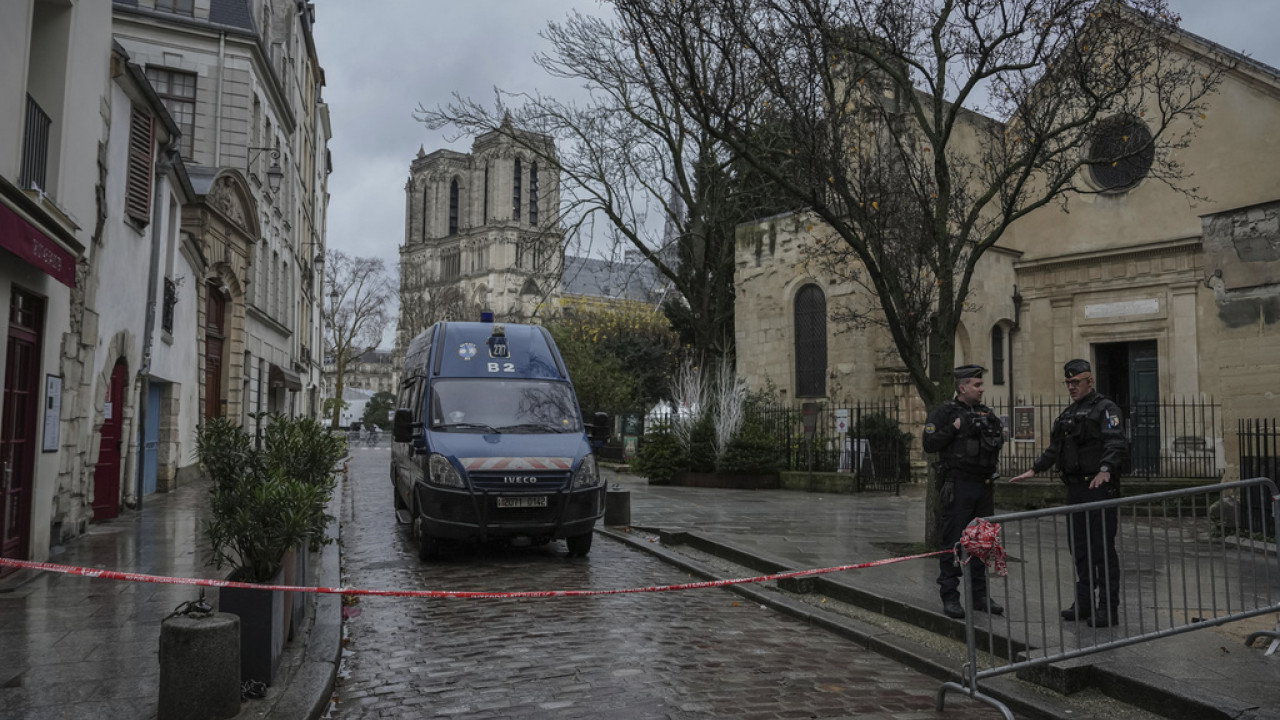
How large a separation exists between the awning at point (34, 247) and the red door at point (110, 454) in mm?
4236

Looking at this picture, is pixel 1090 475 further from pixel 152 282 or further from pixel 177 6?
pixel 177 6

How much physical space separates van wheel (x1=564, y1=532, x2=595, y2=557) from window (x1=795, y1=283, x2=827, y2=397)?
15.8 m

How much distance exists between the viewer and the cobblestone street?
4.95 metres

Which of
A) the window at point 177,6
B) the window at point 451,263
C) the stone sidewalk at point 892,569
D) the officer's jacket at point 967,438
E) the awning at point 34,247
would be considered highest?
the window at point 451,263

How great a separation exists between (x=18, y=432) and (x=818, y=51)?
896 centimetres

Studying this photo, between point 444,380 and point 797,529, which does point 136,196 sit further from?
point 797,529

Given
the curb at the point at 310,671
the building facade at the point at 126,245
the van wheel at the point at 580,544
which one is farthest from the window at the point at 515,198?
the curb at the point at 310,671

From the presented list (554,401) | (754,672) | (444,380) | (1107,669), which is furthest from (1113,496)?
(444,380)

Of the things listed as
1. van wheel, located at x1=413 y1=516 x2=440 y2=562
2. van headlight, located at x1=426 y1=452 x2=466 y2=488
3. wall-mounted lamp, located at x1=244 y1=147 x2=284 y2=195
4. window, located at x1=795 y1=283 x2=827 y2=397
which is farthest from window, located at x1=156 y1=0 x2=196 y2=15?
van wheel, located at x1=413 y1=516 x2=440 y2=562

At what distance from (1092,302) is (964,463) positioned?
1928 centimetres

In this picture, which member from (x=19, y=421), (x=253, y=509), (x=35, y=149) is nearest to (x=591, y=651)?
(x=253, y=509)

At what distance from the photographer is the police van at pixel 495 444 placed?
9273 mm

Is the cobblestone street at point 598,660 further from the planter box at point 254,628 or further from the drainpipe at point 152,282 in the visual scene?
the drainpipe at point 152,282

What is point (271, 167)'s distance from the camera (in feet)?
75.5
